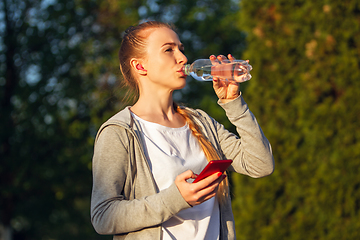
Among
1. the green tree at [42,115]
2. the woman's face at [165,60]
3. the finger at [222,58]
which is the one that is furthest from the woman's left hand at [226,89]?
the green tree at [42,115]

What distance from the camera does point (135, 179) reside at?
5.06ft

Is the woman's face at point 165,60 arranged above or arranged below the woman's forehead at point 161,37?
below

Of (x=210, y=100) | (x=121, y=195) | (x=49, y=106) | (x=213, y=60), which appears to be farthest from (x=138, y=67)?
(x=49, y=106)

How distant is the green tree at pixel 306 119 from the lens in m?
4.00

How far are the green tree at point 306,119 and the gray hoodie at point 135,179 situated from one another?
8.88ft

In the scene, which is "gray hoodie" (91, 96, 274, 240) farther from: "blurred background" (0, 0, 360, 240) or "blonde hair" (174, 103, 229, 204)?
"blurred background" (0, 0, 360, 240)

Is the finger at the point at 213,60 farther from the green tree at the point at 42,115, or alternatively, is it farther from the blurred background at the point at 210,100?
the green tree at the point at 42,115

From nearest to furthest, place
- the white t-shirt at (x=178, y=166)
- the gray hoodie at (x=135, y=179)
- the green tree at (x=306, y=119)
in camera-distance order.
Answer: the gray hoodie at (x=135, y=179) < the white t-shirt at (x=178, y=166) < the green tree at (x=306, y=119)

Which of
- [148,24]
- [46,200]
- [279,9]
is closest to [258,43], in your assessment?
[279,9]

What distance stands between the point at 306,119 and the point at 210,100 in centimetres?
376

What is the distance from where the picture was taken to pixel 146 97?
5.92 feet

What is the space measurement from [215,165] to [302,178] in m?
3.31

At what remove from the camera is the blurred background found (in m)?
4.07

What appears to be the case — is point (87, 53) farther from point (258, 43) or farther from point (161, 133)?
point (161, 133)
